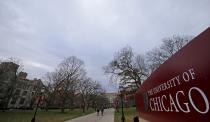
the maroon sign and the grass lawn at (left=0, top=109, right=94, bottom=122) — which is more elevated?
the grass lawn at (left=0, top=109, right=94, bottom=122)

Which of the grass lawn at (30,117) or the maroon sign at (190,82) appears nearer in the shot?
the maroon sign at (190,82)

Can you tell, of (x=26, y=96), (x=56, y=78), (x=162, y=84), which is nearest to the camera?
(x=162, y=84)

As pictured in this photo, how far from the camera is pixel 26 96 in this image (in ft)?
310

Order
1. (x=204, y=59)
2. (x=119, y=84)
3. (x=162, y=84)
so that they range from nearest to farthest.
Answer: (x=204, y=59), (x=162, y=84), (x=119, y=84)

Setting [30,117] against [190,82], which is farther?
[30,117]

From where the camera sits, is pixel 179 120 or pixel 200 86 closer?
pixel 200 86

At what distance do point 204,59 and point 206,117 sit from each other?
805mm

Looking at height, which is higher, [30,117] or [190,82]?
[30,117]

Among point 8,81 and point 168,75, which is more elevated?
point 8,81

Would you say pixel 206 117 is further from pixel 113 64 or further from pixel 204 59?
pixel 113 64

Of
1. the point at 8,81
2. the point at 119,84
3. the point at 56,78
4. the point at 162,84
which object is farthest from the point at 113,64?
the point at 162,84

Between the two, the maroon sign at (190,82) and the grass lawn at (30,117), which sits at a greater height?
the grass lawn at (30,117)

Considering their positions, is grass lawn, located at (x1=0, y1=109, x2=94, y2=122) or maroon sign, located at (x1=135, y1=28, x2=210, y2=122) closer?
maroon sign, located at (x1=135, y1=28, x2=210, y2=122)

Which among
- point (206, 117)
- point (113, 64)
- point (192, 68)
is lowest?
point (206, 117)
